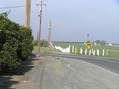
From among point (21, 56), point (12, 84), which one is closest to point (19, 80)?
point (12, 84)

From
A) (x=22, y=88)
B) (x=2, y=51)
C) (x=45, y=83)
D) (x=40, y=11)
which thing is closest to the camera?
(x=22, y=88)

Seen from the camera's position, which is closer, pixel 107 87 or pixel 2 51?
pixel 107 87

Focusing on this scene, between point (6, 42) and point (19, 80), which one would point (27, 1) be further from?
point (19, 80)

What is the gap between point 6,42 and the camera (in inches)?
416

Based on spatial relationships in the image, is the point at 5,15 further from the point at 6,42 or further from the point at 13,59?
the point at 13,59

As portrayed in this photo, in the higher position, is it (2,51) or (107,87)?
(2,51)

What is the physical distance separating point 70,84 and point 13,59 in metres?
3.01

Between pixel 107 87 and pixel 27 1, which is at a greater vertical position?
pixel 27 1

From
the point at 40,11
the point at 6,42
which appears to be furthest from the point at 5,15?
the point at 40,11

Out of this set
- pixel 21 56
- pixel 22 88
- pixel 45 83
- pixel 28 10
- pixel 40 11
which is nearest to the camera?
pixel 22 88

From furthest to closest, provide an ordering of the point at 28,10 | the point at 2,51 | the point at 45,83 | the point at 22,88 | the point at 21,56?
the point at 28,10 → the point at 21,56 → the point at 2,51 → the point at 45,83 → the point at 22,88

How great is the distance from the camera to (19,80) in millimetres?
9602

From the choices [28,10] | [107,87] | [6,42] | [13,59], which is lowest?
[107,87]

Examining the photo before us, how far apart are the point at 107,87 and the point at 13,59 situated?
4.42 meters
